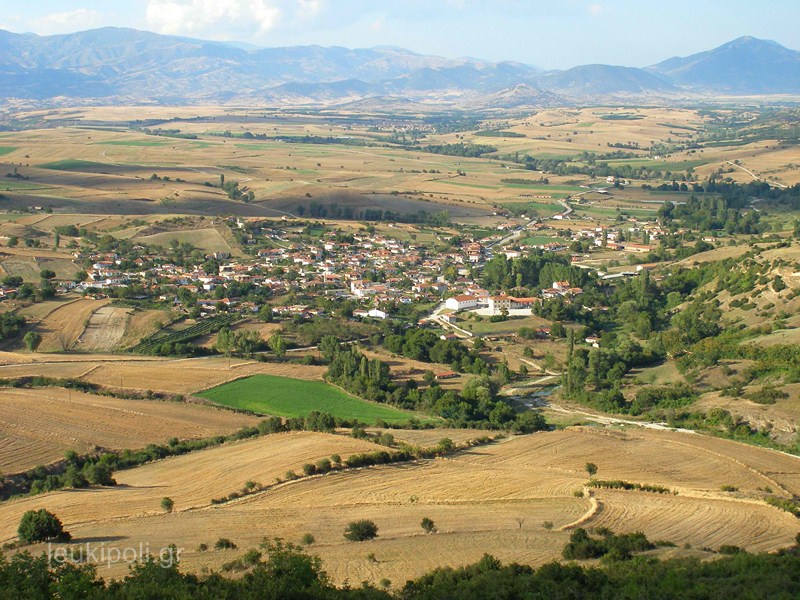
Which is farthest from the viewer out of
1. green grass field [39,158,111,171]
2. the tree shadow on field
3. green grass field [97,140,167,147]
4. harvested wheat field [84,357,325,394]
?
green grass field [97,140,167,147]

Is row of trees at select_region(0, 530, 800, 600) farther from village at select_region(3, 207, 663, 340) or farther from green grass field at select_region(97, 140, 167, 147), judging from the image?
green grass field at select_region(97, 140, 167, 147)

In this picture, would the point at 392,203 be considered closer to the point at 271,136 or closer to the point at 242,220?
the point at 242,220

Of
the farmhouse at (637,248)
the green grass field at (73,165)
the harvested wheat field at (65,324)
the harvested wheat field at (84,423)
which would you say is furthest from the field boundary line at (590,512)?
the green grass field at (73,165)

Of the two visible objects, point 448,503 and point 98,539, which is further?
point 448,503

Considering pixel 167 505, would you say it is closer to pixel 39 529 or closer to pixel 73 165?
pixel 39 529

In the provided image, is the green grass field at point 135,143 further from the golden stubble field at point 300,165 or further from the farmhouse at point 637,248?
the farmhouse at point 637,248

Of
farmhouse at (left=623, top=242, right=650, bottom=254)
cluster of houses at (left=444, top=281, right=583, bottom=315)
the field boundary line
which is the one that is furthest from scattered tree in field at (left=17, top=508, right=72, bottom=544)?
farmhouse at (left=623, top=242, right=650, bottom=254)

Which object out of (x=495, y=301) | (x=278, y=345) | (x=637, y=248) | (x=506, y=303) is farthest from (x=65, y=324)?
(x=637, y=248)

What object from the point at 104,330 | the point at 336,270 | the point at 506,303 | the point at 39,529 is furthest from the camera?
the point at 336,270
